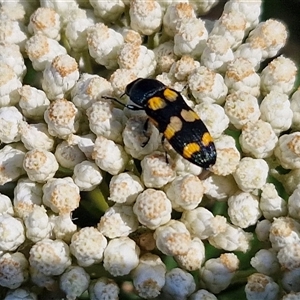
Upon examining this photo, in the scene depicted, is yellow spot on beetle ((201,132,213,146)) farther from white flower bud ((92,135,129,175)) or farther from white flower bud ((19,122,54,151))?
white flower bud ((19,122,54,151))

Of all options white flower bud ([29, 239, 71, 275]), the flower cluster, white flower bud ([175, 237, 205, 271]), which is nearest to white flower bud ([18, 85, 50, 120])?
the flower cluster

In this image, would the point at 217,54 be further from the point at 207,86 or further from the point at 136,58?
the point at 136,58

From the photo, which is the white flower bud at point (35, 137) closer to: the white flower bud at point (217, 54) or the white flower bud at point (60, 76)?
the white flower bud at point (60, 76)

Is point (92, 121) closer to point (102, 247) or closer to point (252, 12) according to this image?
point (102, 247)

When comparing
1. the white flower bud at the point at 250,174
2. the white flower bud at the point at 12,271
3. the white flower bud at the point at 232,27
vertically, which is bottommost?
the white flower bud at the point at 12,271

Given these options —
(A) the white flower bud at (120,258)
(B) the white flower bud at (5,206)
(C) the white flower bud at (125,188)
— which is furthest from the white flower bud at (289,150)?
(B) the white flower bud at (5,206)

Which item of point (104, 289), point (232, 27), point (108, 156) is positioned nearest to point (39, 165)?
point (108, 156)

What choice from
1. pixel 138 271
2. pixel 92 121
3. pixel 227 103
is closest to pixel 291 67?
pixel 227 103
